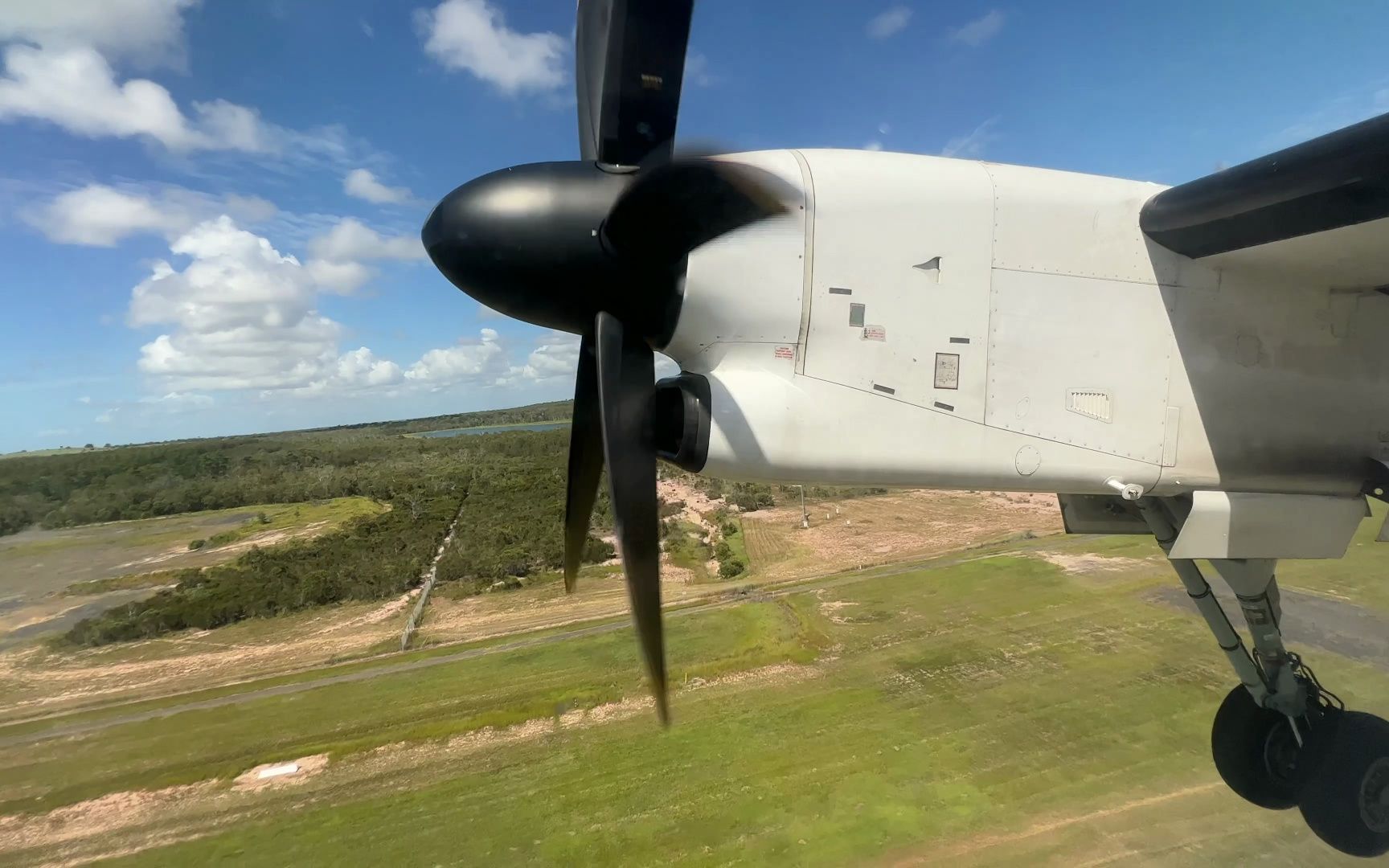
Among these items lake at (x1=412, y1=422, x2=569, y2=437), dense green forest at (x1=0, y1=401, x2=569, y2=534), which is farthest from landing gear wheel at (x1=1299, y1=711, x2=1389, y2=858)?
lake at (x1=412, y1=422, x2=569, y2=437)

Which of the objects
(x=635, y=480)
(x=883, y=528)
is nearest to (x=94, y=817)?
(x=635, y=480)

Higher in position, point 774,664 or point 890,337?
point 890,337

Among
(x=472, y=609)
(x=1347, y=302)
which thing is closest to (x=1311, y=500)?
(x=1347, y=302)

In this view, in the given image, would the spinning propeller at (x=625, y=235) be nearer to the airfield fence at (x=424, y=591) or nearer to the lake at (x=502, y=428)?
the airfield fence at (x=424, y=591)

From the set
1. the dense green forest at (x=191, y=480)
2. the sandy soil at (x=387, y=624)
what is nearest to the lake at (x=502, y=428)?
the dense green forest at (x=191, y=480)

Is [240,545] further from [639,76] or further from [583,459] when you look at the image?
[639,76]

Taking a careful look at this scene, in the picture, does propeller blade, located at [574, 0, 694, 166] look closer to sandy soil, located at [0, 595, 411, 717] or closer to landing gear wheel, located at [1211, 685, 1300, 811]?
landing gear wheel, located at [1211, 685, 1300, 811]

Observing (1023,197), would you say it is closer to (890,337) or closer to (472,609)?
(890,337)
